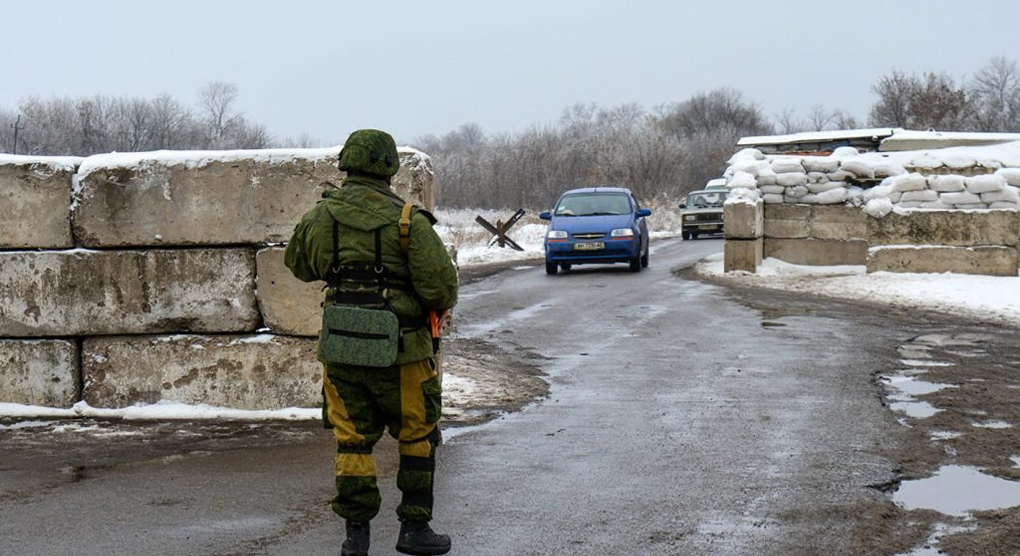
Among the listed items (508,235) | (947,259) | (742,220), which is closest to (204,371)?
(947,259)

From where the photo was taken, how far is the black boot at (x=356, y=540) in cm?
497

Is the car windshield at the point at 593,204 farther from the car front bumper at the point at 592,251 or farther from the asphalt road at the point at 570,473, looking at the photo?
the asphalt road at the point at 570,473

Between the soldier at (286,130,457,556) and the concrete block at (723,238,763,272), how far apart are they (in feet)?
53.1

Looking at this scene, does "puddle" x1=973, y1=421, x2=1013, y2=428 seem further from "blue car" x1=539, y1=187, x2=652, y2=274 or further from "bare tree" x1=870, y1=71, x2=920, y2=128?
"bare tree" x1=870, y1=71, x2=920, y2=128

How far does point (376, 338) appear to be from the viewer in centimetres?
504

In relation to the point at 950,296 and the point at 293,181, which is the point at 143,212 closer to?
the point at 293,181

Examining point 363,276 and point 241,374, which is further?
point 241,374

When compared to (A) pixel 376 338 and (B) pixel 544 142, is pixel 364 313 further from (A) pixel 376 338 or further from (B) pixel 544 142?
(B) pixel 544 142

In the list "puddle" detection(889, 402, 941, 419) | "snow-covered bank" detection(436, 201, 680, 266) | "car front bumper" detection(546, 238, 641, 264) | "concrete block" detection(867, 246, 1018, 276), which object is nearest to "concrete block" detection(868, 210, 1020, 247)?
"concrete block" detection(867, 246, 1018, 276)

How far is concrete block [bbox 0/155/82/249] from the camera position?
28.4 feet

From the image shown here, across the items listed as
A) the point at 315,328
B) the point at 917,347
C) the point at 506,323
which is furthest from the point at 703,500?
the point at 506,323

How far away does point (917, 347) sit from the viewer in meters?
12.0

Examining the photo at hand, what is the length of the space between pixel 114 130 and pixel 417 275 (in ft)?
167

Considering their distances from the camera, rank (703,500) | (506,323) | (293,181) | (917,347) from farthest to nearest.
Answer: (506,323)
(917,347)
(293,181)
(703,500)
